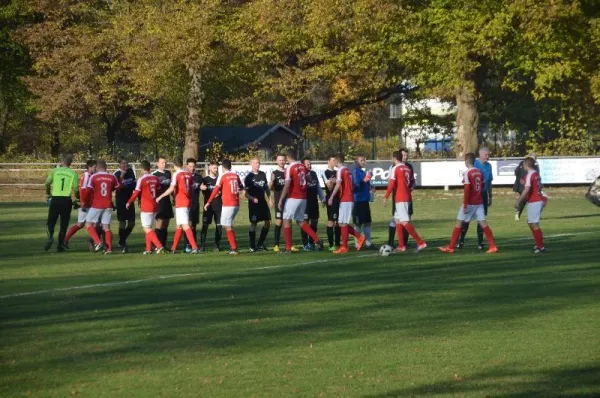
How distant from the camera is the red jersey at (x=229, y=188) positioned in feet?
74.8

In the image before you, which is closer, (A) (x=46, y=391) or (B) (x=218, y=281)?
(A) (x=46, y=391)

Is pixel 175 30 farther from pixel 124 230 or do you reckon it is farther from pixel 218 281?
pixel 218 281

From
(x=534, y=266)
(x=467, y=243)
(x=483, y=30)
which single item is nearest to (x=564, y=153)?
(x=483, y=30)

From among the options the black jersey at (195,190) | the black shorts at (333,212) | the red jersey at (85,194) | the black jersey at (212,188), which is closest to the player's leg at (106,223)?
the red jersey at (85,194)

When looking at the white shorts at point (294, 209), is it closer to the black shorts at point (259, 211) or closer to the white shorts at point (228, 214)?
the black shorts at point (259, 211)

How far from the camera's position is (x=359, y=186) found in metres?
23.6

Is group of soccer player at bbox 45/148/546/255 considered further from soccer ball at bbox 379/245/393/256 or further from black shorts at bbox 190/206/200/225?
soccer ball at bbox 379/245/393/256

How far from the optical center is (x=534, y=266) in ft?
63.4

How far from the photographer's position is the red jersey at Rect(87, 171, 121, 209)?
23297 millimetres

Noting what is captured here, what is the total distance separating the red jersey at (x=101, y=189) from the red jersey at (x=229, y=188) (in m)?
2.19

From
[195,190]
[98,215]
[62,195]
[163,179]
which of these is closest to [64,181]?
[62,195]

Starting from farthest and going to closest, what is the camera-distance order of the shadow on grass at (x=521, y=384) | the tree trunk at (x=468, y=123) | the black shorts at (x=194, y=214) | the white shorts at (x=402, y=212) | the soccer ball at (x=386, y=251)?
the tree trunk at (x=468, y=123) → the black shorts at (x=194, y=214) → the white shorts at (x=402, y=212) → the soccer ball at (x=386, y=251) → the shadow on grass at (x=521, y=384)

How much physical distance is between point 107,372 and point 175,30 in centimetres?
4665

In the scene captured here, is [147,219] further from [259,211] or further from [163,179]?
[259,211]
